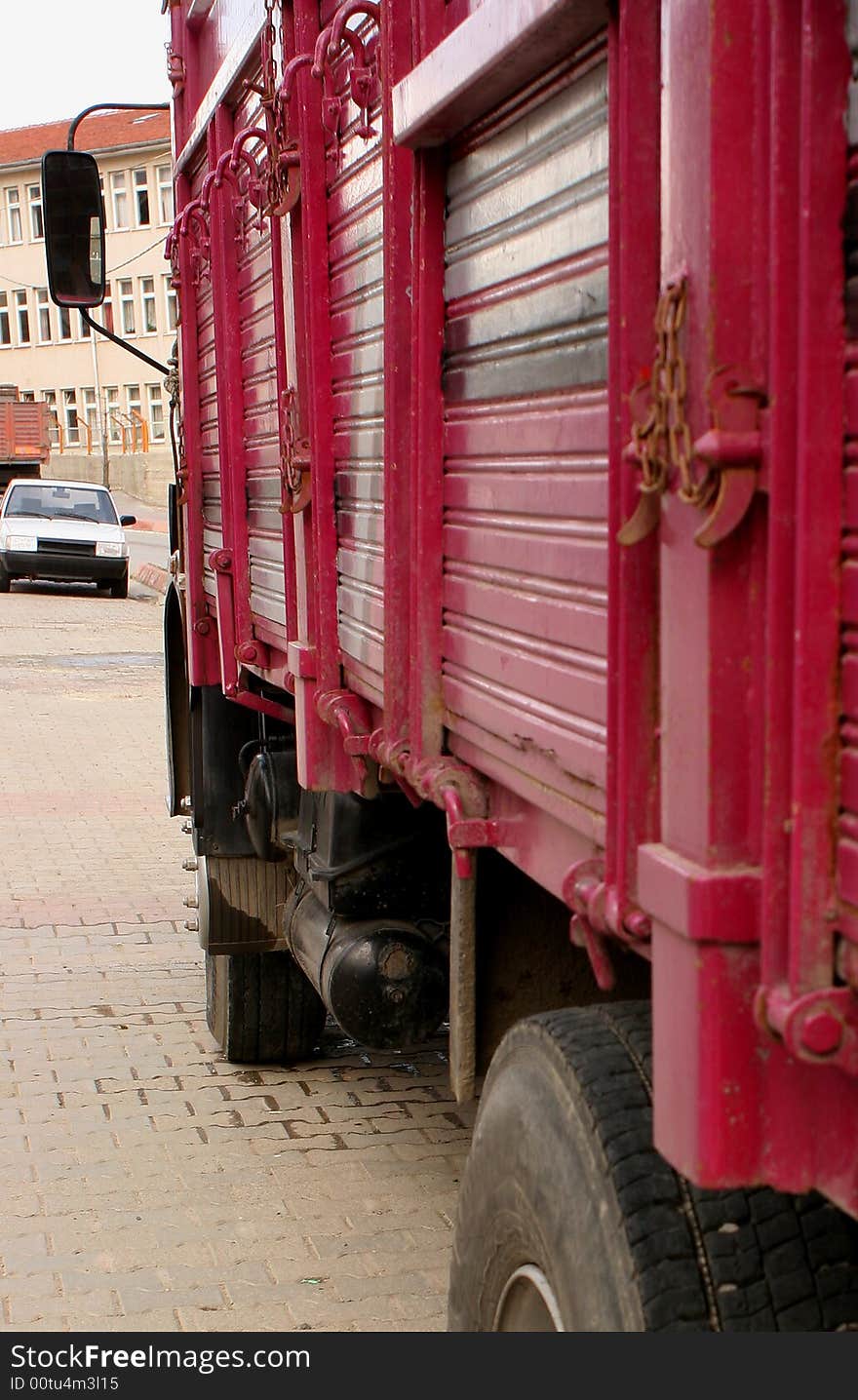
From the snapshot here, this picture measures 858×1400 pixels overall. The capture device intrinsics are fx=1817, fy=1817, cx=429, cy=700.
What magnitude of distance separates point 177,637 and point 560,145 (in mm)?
4355

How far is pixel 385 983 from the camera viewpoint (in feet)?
13.6

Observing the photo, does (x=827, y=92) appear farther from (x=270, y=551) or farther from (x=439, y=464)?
(x=270, y=551)

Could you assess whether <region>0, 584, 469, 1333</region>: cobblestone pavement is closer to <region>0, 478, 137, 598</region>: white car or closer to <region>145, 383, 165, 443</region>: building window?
<region>0, 478, 137, 598</region>: white car

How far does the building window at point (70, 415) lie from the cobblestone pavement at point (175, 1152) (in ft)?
207

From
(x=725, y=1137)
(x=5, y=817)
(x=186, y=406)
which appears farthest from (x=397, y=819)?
(x=5, y=817)

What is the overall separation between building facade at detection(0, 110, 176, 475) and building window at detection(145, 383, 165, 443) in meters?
0.04

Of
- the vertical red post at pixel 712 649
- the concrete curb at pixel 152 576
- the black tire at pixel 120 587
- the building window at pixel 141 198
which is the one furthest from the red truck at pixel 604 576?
the building window at pixel 141 198

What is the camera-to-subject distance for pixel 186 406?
586 cm

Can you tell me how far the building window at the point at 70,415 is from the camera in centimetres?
6956

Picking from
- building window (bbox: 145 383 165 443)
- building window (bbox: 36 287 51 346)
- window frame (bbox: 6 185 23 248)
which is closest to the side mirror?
building window (bbox: 145 383 165 443)

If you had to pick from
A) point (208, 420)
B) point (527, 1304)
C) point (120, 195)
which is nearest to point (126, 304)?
point (120, 195)

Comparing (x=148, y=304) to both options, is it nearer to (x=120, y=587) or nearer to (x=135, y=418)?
(x=135, y=418)

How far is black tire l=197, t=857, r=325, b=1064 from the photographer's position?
5355mm

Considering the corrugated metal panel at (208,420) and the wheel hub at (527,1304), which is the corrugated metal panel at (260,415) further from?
the wheel hub at (527,1304)
